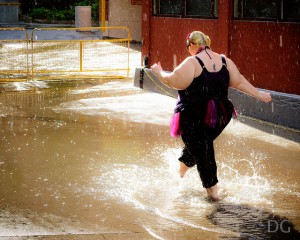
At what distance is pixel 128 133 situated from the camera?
34.3 feet

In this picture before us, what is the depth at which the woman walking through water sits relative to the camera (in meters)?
6.80

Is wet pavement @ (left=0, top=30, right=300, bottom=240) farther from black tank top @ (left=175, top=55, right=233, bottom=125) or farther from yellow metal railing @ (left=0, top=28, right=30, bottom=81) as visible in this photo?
yellow metal railing @ (left=0, top=28, right=30, bottom=81)

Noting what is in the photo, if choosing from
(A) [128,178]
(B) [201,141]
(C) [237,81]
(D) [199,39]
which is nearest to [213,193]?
(B) [201,141]

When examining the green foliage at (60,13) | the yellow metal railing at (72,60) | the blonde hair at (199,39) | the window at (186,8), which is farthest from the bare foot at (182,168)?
the green foliage at (60,13)

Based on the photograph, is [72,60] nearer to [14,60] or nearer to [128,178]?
[14,60]

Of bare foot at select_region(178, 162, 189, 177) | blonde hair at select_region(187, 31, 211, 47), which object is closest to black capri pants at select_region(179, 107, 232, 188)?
bare foot at select_region(178, 162, 189, 177)

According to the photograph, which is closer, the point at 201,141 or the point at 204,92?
the point at 204,92

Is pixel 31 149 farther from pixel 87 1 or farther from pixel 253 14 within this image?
pixel 87 1

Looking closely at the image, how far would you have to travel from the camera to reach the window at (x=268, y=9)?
35.5ft

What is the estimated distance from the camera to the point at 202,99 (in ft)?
22.5

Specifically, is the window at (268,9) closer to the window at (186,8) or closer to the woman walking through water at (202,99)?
the window at (186,8)

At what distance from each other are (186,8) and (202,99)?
23.5ft

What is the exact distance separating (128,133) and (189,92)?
3.69 meters

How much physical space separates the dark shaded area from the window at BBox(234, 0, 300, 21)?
492 cm
